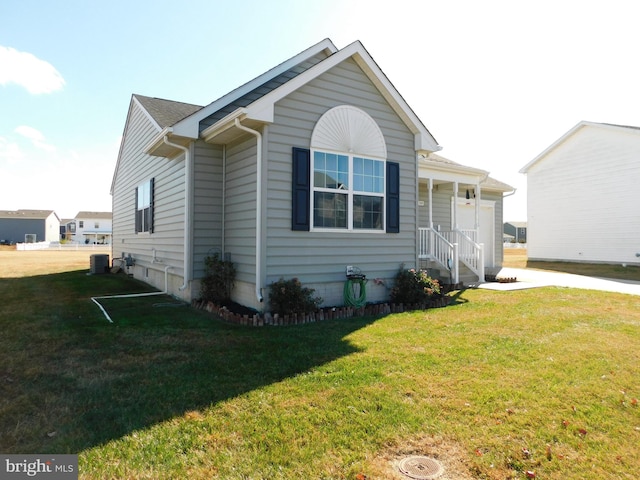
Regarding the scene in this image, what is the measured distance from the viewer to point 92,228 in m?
63.3

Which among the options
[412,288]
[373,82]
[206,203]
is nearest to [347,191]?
[412,288]

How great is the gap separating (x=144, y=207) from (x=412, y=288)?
27.9ft

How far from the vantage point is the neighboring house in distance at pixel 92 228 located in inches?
2467

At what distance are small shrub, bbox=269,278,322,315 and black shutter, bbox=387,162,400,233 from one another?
274 centimetres

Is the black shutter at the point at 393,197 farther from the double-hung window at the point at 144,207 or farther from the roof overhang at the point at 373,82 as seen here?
the double-hung window at the point at 144,207

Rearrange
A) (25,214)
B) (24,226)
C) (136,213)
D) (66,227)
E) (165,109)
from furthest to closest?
(66,227), (25,214), (24,226), (136,213), (165,109)

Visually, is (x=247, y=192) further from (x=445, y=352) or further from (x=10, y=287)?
(x=10, y=287)

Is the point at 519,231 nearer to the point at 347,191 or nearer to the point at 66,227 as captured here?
the point at 347,191

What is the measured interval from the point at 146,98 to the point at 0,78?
4.00m

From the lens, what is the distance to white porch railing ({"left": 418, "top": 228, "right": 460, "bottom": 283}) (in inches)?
417

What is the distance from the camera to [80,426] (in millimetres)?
3008

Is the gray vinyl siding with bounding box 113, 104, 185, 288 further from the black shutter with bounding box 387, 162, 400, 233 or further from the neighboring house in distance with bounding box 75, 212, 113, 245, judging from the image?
the neighboring house in distance with bounding box 75, 212, 113, 245

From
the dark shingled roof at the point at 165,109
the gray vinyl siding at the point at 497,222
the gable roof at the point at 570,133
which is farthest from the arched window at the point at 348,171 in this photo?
the gable roof at the point at 570,133

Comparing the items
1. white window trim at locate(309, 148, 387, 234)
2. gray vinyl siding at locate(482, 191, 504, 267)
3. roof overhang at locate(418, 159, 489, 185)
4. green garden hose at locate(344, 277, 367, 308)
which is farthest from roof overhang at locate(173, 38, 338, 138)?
gray vinyl siding at locate(482, 191, 504, 267)
